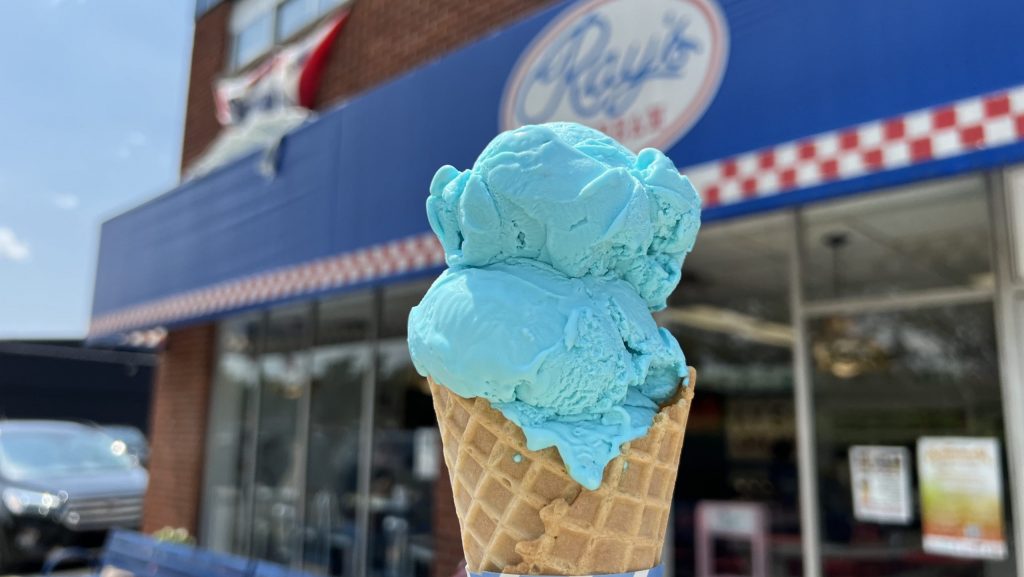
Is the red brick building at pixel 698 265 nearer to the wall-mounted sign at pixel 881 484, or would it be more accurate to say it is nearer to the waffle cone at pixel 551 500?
the wall-mounted sign at pixel 881 484

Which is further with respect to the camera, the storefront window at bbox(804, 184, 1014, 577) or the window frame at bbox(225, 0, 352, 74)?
the window frame at bbox(225, 0, 352, 74)

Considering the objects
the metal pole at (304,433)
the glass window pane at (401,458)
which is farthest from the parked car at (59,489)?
the glass window pane at (401,458)

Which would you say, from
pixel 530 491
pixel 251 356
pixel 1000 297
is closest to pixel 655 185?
pixel 530 491

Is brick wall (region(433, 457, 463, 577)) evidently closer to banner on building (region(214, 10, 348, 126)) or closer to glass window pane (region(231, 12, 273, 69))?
banner on building (region(214, 10, 348, 126))

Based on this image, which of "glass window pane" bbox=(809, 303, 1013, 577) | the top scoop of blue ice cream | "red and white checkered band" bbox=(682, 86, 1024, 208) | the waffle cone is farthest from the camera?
"glass window pane" bbox=(809, 303, 1013, 577)

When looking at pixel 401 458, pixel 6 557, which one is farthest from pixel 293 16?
pixel 6 557

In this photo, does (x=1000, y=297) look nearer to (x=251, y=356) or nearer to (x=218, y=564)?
(x=218, y=564)

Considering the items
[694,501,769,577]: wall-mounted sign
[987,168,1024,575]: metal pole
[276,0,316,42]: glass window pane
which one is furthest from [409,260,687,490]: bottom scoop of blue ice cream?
[276,0,316,42]: glass window pane
